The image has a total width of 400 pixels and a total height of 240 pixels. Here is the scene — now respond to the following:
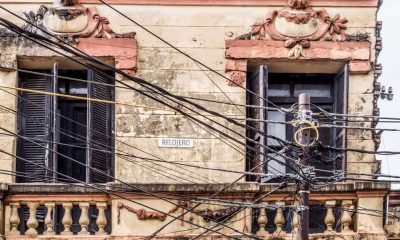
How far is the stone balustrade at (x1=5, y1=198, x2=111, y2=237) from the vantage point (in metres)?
19.8

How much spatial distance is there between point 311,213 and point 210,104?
2.26 meters

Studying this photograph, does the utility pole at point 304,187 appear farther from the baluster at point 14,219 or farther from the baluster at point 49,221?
the baluster at point 14,219

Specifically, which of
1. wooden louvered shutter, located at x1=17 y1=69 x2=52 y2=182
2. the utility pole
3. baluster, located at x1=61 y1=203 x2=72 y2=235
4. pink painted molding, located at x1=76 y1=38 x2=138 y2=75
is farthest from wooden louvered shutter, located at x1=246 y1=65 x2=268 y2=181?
the utility pole

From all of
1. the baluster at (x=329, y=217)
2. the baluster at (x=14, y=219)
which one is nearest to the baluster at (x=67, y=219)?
the baluster at (x=14, y=219)

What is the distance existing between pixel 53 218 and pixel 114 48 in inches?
111

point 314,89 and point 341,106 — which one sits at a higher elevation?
point 314,89

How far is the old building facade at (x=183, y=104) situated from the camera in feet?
65.8

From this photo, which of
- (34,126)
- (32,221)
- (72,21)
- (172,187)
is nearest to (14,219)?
(32,221)

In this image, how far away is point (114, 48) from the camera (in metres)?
20.9

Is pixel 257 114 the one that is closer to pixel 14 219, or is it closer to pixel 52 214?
pixel 52 214

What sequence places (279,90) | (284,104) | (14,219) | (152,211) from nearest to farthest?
(14,219) → (152,211) → (284,104) → (279,90)

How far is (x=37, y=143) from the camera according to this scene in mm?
20344

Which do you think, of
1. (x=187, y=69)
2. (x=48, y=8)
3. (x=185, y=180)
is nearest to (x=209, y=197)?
(x=185, y=180)

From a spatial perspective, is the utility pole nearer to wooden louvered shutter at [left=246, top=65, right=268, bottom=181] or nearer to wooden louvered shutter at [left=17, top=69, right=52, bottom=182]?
wooden louvered shutter at [left=246, top=65, right=268, bottom=181]
